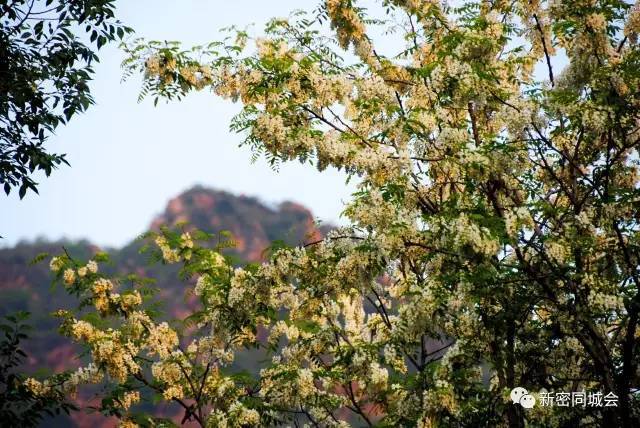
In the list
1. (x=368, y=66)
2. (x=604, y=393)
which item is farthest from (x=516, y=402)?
(x=368, y=66)

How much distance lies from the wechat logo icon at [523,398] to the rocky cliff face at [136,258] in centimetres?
2483

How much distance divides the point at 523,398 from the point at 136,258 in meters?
39.3

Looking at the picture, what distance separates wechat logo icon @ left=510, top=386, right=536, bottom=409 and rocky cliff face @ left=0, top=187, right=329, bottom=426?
978 inches

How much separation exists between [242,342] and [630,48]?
813cm

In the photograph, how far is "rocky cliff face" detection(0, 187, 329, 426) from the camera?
3862cm

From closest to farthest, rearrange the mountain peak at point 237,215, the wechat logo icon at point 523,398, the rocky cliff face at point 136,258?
the wechat logo icon at point 523,398 → the rocky cliff face at point 136,258 → the mountain peak at point 237,215

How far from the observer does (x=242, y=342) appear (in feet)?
37.6

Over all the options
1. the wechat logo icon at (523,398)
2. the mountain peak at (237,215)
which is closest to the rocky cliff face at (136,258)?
the mountain peak at (237,215)

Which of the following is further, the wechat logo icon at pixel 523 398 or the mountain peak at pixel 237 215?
the mountain peak at pixel 237 215

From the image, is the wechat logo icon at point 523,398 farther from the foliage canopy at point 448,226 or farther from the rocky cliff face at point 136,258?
the rocky cliff face at point 136,258

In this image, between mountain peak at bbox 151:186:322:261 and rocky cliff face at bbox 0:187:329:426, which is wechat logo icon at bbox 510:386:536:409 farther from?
mountain peak at bbox 151:186:322:261

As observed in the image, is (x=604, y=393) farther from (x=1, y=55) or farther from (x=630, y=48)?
(x=1, y=55)

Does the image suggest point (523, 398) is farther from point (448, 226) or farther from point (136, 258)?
point (136, 258)

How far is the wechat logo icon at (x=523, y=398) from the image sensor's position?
7652 mm
